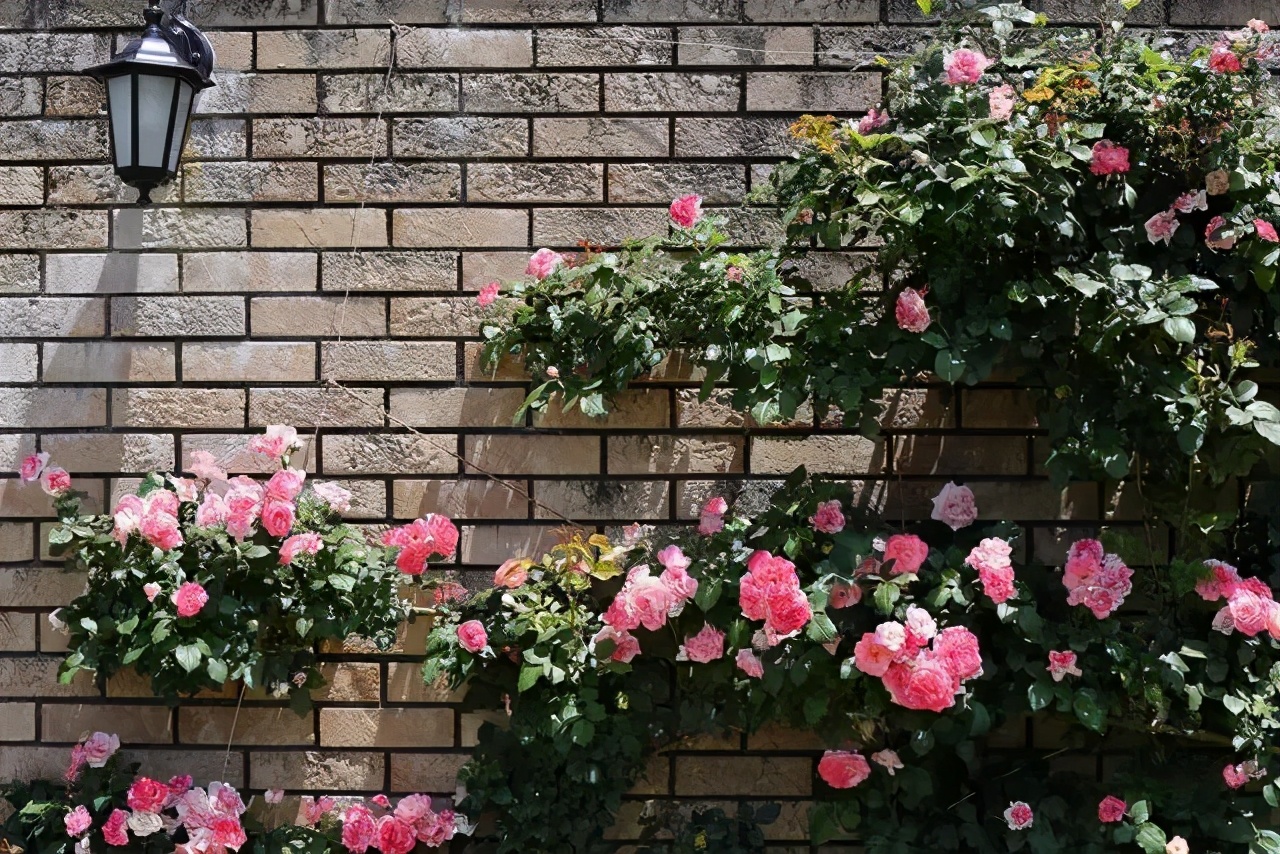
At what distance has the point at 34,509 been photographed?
2.83 m

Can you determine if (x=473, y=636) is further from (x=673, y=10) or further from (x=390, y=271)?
(x=673, y=10)

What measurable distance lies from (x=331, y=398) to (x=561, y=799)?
1220 millimetres

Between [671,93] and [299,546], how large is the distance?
61.0 inches

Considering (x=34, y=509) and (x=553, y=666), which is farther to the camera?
(x=34, y=509)

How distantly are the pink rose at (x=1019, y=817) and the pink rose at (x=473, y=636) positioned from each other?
1352 mm

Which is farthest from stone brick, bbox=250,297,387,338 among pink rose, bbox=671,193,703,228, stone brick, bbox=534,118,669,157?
pink rose, bbox=671,193,703,228

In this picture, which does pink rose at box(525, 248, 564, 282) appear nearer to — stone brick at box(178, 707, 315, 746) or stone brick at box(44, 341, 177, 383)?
stone brick at box(44, 341, 177, 383)

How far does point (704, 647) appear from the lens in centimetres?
253

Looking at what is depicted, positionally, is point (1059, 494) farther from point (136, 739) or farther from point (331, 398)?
point (136, 739)

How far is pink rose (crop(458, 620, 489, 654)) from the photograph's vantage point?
2.54 metres

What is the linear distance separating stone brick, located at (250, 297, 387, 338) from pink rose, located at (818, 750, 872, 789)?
1.62m

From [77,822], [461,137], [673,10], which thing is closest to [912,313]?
[673,10]

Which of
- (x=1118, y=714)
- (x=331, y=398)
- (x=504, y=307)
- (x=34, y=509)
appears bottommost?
(x=1118, y=714)

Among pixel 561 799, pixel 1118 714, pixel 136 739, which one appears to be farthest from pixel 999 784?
pixel 136 739
